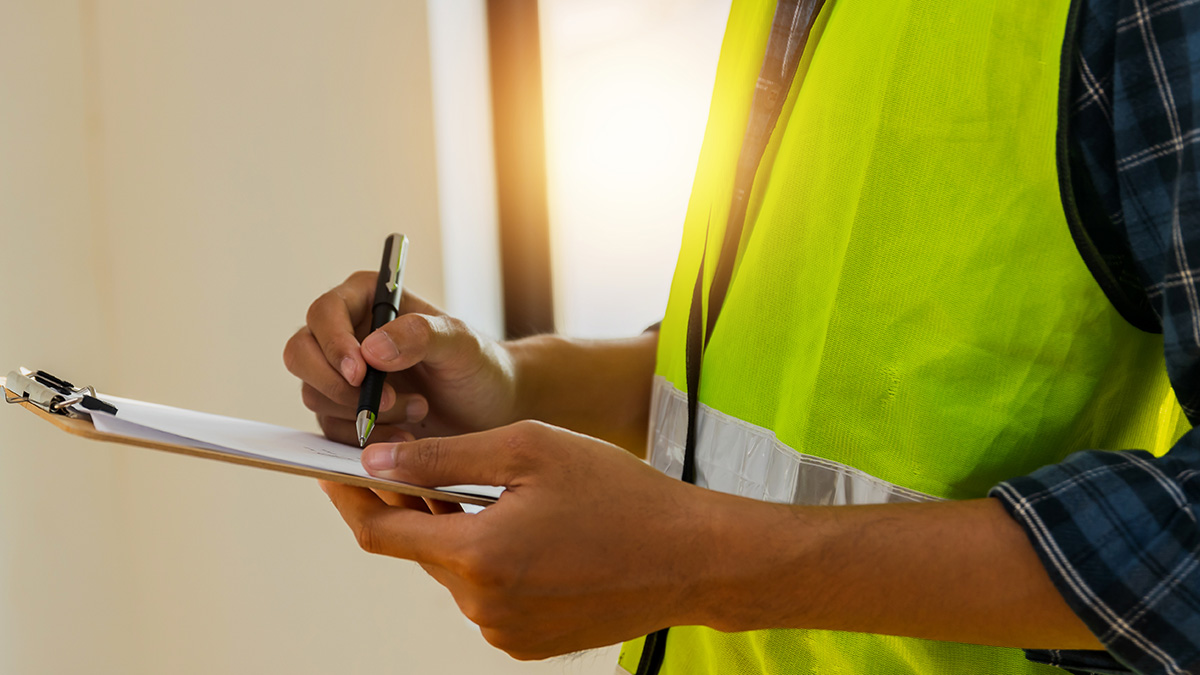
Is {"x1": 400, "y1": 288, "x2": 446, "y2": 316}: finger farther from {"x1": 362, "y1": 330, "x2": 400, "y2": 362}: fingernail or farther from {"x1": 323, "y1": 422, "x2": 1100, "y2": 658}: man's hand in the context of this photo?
{"x1": 323, "y1": 422, "x2": 1100, "y2": 658}: man's hand

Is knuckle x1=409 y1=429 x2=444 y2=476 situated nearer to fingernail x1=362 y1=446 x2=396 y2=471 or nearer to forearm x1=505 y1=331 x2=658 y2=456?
fingernail x1=362 y1=446 x2=396 y2=471

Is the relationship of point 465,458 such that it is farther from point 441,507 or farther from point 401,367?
point 401,367

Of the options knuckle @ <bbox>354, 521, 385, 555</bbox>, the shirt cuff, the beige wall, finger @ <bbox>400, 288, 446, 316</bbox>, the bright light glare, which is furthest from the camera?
the bright light glare

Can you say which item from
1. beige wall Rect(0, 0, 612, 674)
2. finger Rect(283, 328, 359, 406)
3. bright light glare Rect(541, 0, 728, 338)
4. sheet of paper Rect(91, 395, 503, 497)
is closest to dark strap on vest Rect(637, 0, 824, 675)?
sheet of paper Rect(91, 395, 503, 497)

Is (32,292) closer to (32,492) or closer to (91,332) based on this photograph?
(91,332)

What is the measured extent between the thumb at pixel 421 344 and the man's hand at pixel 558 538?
0.72 feet

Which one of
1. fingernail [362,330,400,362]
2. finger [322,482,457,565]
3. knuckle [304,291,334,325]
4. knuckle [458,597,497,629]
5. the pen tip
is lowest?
knuckle [458,597,497,629]

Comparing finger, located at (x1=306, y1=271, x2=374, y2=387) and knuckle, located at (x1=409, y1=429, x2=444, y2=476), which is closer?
knuckle, located at (x1=409, y1=429, x2=444, y2=476)

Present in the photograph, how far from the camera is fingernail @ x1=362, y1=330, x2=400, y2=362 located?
64 centimetres

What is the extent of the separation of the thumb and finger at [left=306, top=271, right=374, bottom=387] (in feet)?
0.05

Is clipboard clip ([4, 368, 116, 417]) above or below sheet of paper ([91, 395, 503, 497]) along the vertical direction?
above

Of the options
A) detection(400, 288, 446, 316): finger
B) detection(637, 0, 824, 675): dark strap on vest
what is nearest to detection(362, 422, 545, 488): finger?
detection(637, 0, 824, 675): dark strap on vest

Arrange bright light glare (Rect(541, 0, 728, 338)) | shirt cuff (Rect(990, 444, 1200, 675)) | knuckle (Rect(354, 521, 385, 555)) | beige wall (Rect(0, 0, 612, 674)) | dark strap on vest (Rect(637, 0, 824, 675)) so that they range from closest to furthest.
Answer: shirt cuff (Rect(990, 444, 1200, 675)) < knuckle (Rect(354, 521, 385, 555)) < dark strap on vest (Rect(637, 0, 824, 675)) < beige wall (Rect(0, 0, 612, 674)) < bright light glare (Rect(541, 0, 728, 338))

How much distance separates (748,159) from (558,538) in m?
0.35
